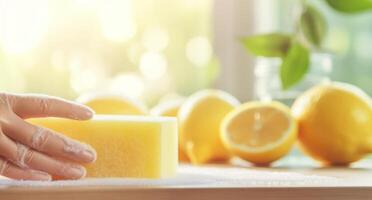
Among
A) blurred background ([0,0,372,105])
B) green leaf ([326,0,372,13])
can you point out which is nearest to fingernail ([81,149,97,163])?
green leaf ([326,0,372,13])

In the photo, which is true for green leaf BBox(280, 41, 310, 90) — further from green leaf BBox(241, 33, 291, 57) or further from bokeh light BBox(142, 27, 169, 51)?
bokeh light BBox(142, 27, 169, 51)

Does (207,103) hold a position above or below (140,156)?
above

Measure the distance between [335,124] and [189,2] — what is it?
24.7 inches

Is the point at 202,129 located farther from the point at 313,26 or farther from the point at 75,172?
the point at 75,172

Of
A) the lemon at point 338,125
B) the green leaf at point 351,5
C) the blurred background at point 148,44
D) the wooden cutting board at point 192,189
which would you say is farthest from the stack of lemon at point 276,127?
the blurred background at point 148,44

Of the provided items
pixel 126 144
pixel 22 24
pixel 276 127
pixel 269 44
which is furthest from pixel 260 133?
pixel 22 24

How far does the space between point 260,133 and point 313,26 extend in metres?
0.19

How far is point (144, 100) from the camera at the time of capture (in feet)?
5.33

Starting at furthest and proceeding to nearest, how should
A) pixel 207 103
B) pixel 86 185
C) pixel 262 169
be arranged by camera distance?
pixel 207 103, pixel 262 169, pixel 86 185

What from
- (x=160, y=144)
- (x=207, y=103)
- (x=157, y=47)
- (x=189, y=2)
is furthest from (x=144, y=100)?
(x=160, y=144)

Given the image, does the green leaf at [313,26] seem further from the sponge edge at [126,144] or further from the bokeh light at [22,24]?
the bokeh light at [22,24]

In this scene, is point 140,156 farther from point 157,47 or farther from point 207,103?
point 157,47

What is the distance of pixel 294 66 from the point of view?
3.59ft

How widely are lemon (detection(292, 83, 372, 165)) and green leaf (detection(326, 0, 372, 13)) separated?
4.8 inches
